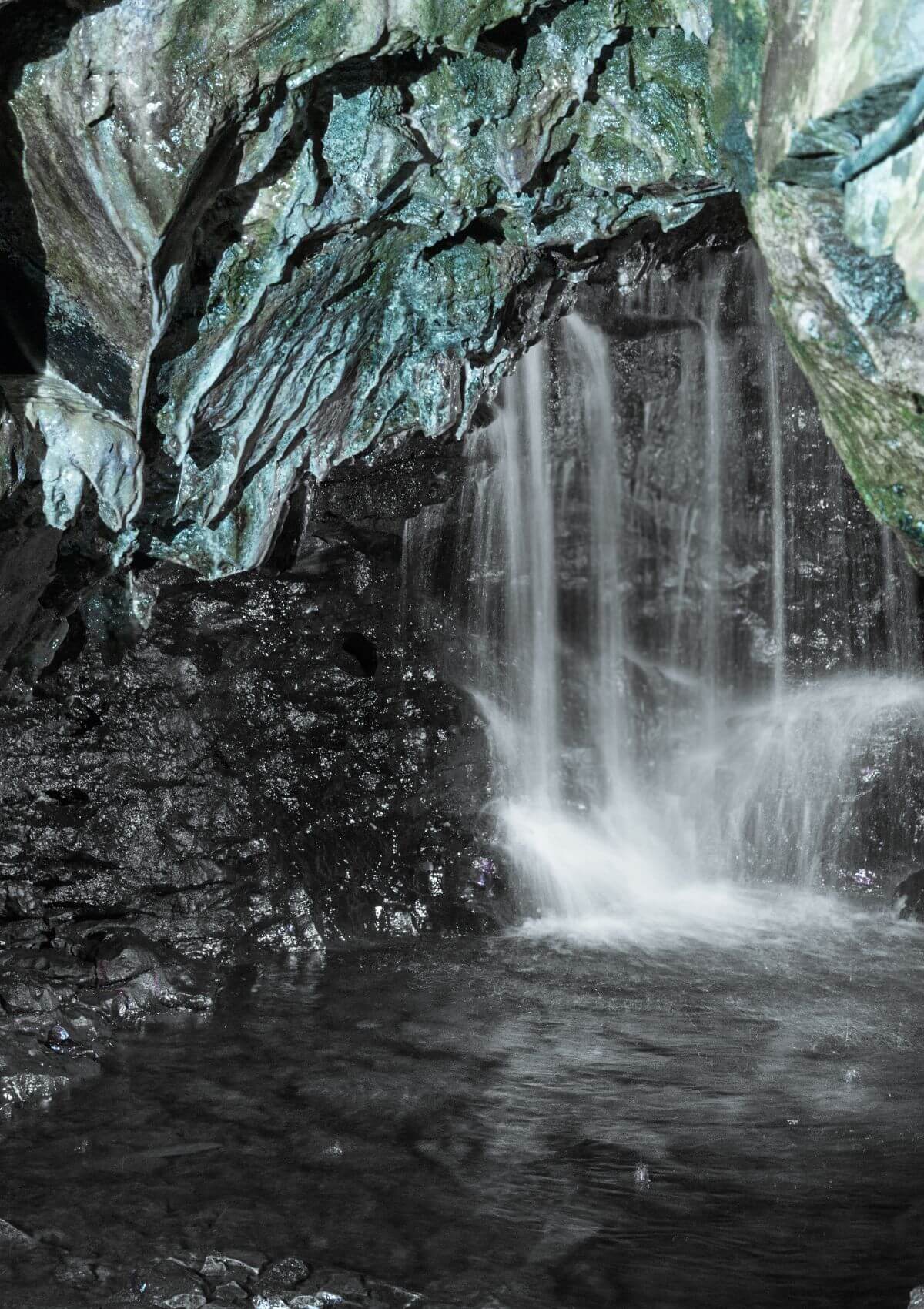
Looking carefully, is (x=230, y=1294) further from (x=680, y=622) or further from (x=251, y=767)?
(x=680, y=622)

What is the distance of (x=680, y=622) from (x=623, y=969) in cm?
528

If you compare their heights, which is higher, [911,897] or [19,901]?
[19,901]

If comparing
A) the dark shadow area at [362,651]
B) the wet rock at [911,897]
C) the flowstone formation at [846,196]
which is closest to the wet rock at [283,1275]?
the flowstone formation at [846,196]

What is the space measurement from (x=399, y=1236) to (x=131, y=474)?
402cm

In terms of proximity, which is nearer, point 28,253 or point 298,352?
point 28,253

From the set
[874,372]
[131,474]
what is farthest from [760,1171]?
[131,474]

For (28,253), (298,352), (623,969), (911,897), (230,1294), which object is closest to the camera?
(230,1294)

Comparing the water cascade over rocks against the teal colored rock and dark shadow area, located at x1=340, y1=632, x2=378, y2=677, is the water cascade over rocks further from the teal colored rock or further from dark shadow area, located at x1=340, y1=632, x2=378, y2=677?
the teal colored rock

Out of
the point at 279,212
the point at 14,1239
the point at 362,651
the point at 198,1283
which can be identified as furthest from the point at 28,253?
the point at 362,651

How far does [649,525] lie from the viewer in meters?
13.3

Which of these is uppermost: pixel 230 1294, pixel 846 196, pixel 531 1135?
pixel 846 196

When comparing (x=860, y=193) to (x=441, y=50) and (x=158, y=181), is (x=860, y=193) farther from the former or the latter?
(x=158, y=181)

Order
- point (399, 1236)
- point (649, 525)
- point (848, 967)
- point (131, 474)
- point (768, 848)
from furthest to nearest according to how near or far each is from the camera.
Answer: point (649, 525)
point (768, 848)
point (848, 967)
point (131, 474)
point (399, 1236)

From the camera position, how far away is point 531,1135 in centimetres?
623
